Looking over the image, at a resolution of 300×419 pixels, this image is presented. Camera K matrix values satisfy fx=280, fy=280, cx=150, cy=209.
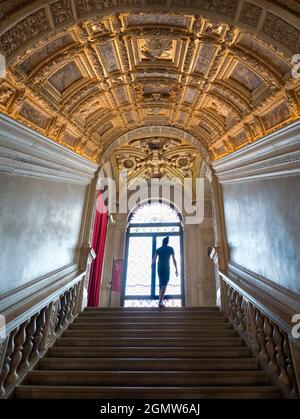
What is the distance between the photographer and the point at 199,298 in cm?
882

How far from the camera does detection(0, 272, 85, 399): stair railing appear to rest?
270 centimetres

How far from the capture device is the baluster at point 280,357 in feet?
8.67

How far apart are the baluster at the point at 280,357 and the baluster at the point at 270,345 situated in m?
0.08

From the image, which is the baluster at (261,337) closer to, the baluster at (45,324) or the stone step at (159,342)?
the stone step at (159,342)

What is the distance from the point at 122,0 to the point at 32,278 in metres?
3.73

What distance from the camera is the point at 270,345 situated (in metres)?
2.99

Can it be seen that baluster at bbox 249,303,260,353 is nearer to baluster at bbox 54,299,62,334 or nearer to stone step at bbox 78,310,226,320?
stone step at bbox 78,310,226,320

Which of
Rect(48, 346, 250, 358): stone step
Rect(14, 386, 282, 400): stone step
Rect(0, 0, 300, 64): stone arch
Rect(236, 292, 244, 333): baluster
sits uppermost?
Rect(0, 0, 300, 64): stone arch

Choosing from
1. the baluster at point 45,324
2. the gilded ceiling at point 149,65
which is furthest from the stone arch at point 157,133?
the baluster at point 45,324

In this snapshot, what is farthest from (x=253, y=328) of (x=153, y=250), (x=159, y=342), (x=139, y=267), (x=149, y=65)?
(x=153, y=250)

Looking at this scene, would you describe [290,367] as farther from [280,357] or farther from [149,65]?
[149,65]

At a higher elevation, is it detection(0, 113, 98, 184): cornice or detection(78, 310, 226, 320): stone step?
detection(0, 113, 98, 184): cornice

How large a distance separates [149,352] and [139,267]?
→ 6572 millimetres

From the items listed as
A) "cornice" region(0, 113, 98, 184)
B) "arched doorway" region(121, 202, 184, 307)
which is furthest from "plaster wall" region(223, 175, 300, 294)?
"arched doorway" region(121, 202, 184, 307)
